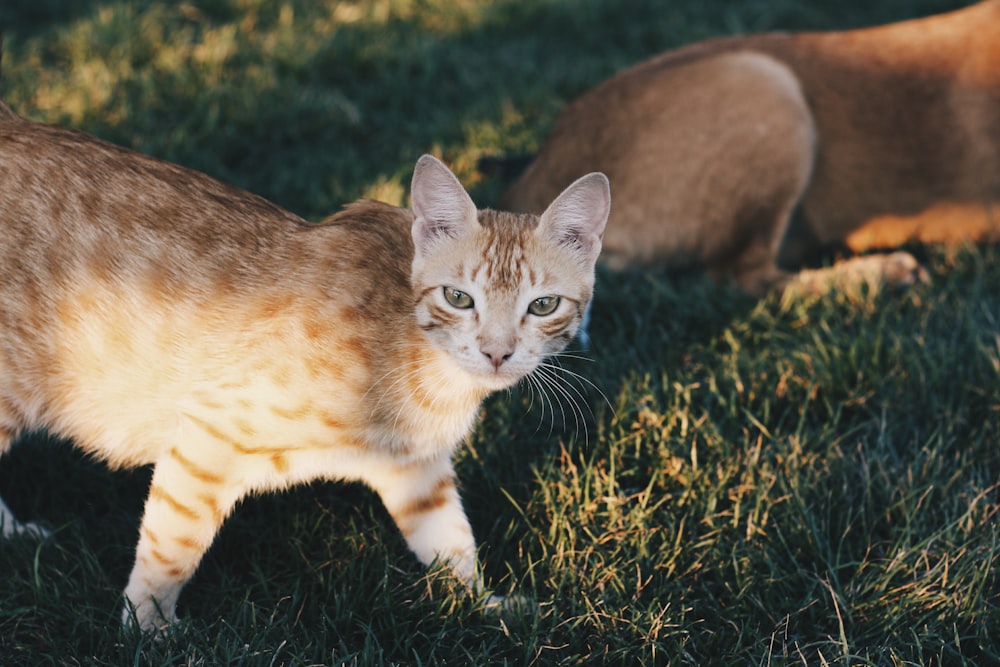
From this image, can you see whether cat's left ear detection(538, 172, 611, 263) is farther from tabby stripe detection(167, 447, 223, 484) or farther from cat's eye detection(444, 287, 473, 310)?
tabby stripe detection(167, 447, 223, 484)

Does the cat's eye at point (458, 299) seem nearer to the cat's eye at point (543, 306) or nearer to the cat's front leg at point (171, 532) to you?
the cat's eye at point (543, 306)

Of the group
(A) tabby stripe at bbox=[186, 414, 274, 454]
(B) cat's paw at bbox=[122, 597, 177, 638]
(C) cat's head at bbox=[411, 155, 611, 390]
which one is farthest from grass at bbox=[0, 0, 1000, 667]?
(C) cat's head at bbox=[411, 155, 611, 390]

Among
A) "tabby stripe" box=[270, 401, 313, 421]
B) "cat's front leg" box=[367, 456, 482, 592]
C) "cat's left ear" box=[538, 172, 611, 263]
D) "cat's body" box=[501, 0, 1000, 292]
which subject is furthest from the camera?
"cat's body" box=[501, 0, 1000, 292]

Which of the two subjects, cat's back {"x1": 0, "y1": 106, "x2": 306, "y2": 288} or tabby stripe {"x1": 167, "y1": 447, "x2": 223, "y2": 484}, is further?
cat's back {"x1": 0, "y1": 106, "x2": 306, "y2": 288}

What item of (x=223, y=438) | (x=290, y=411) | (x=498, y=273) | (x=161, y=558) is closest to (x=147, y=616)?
(x=161, y=558)

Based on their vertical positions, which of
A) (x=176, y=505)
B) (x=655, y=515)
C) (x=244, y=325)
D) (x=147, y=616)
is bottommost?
(x=655, y=515)

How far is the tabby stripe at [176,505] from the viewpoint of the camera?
242 centimetres

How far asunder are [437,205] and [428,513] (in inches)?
36.8

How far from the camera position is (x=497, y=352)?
7.83 feet

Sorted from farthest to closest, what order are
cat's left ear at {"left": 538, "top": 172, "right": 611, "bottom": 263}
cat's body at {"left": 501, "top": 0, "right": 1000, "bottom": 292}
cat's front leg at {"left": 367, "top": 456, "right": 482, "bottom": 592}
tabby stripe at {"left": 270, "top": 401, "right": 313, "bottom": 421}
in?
1. cat's body at {"left": 501, "top": 0, "right": 1000, "bottom": 292}
2. cat's front leg at {"left": 367, "top": 456, "right": 482, "bottom": 592}
3. cat's left ear at {"left": 538, "top": 172, "right": 611, "bottom": 263}
4. tabby stripe at {"left": 270, "top": 401, "right": 313, "bottom": 421}

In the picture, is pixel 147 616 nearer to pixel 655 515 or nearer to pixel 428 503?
pixel 428 503

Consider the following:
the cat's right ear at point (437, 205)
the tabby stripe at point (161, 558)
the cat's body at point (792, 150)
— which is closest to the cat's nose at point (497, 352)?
the cat's right ear at point (437, 205)

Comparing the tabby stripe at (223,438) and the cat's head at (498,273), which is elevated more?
the cat's head at (498,273)

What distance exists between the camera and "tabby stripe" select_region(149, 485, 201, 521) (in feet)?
7.95
